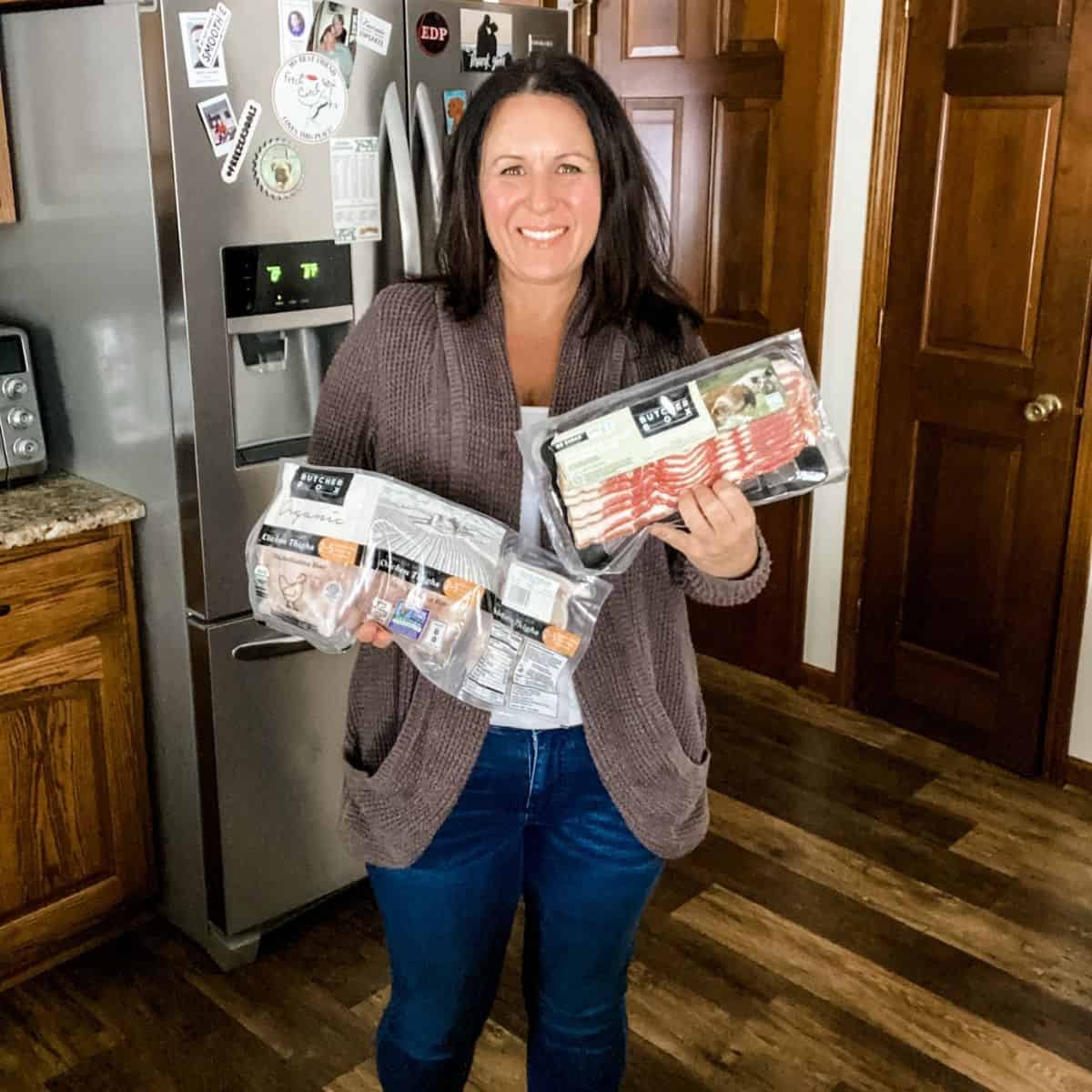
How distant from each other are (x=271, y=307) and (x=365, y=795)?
908 millimetres

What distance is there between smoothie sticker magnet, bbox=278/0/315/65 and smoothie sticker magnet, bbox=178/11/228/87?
114mm

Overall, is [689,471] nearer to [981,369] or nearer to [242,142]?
[242,142]

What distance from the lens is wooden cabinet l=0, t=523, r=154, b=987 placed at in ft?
6.52

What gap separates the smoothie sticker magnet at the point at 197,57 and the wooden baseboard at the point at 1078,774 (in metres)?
2.36

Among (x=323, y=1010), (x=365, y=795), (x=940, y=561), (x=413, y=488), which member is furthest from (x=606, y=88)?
(x=940, y=561)

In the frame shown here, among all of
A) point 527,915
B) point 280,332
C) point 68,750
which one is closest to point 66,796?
point 68,750

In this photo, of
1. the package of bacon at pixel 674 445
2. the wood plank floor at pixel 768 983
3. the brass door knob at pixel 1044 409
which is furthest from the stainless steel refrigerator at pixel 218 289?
the brass door knob at pixel 1044 409

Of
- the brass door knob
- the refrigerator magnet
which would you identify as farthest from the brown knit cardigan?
the brass door knob

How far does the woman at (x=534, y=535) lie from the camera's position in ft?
4.29

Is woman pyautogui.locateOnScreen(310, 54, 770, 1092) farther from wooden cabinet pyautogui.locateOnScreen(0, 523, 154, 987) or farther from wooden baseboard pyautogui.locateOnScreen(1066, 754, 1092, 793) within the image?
wooden baseboard pyautogui.locateOnScreen(1066, 754, 1092, 793)

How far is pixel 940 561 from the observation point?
3068mm

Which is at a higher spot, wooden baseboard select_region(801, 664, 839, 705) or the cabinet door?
the cabinet door

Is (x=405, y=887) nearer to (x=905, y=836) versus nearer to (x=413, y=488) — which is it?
(x=413, y=488)

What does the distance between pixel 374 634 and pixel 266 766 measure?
0.99 m
